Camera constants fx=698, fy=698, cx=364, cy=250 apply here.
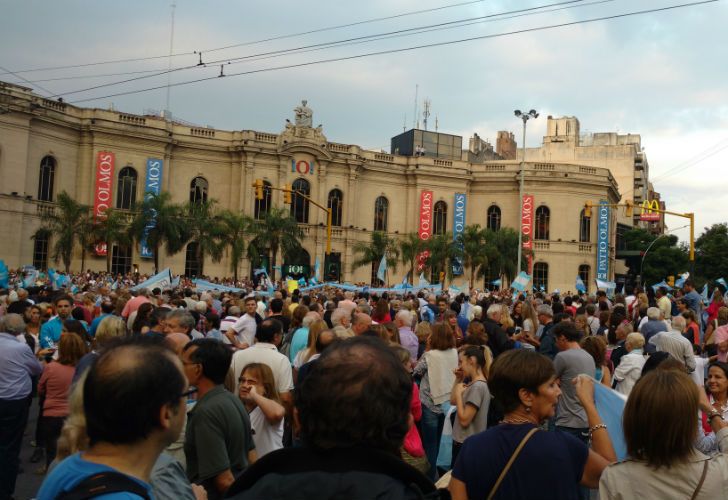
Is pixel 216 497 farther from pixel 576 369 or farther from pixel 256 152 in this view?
pixel 256 152

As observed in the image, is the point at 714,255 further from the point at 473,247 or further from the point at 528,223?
the point at 473,247

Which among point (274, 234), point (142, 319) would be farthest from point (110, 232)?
point (142, 319)

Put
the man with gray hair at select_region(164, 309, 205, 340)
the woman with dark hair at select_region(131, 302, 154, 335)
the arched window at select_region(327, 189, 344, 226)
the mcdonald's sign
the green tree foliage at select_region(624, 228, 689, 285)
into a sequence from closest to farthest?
the man with gray hair at select_region(164, 309, 205, 340), the woman with dark hair at select_region(131, 302, 154, 335), the mcdonald's sign, the arched window at select_region(327, 189, 344, 226), the green tree foliage at select_region(624, 228, 689, 285)

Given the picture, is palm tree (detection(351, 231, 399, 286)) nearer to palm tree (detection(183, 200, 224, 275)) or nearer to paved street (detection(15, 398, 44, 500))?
palm tree (detection(183, 200, 224, 275))

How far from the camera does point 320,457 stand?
2.21m

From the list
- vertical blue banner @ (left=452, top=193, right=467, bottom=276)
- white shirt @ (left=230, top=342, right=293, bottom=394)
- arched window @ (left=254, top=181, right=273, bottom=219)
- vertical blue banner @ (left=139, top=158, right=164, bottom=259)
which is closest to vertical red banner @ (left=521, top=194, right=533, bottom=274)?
vertical blue banner @ (left=452, top=193, right=467, bottom=276)

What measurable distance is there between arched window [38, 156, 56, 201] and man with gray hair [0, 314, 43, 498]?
36373mm

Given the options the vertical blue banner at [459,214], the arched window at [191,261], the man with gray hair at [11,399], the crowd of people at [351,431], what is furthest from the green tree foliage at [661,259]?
the crowd of people at [351,431]

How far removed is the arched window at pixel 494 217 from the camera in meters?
53.8

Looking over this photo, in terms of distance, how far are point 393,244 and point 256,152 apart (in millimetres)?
11093

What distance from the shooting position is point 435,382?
24.5ft

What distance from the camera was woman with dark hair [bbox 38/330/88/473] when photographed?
6.99 m

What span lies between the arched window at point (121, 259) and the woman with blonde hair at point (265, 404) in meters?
38.7

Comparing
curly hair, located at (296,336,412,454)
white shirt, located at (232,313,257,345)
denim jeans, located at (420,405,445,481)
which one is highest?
curly hair, located at (296,336,412,454)
